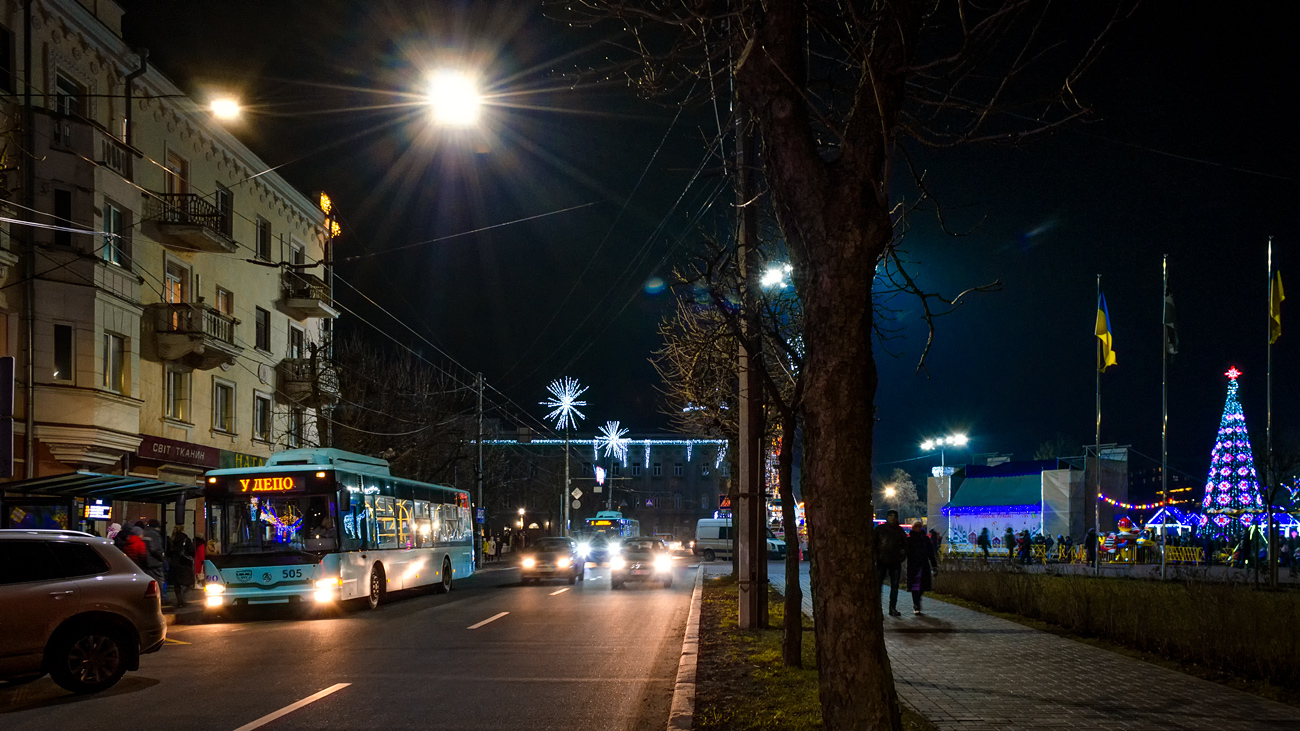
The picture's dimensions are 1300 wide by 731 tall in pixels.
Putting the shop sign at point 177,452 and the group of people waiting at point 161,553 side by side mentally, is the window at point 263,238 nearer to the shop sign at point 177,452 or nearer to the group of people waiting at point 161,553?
the shop sign at point 177,452

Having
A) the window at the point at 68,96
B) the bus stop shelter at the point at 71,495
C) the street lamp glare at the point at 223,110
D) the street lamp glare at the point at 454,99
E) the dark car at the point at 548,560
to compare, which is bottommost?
the dark car at the point at 548,560

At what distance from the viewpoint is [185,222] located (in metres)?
Answer: 31.2

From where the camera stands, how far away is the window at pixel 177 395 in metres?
32.0

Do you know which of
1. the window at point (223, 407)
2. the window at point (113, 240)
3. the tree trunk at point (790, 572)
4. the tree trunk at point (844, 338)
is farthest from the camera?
the window at point (223, 407)

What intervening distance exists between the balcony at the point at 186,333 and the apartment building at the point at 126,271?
48mm

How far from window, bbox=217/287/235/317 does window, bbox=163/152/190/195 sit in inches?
166

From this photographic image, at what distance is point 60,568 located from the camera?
450 inches

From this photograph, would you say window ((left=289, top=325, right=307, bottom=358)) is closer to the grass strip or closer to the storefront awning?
the storefront awning

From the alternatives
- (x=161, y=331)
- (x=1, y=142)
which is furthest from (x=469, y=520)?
(x=1, y=142)

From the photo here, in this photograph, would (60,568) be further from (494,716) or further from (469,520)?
(469,520)

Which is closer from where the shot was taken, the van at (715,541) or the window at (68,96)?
the window at (68,96)

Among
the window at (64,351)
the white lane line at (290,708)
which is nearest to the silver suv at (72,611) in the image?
the white lane line at (290,708)

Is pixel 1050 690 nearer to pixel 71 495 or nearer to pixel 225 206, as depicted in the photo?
pixel 71 495

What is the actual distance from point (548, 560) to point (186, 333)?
12.5 m
